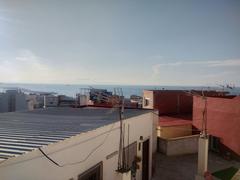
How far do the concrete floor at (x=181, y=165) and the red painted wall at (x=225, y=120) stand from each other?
1.39m

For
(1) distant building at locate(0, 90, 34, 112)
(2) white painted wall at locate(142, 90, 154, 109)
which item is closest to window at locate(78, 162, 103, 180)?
(2) white painted wall at locate(142, 90, 154, 109)

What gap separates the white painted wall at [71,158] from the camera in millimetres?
4828

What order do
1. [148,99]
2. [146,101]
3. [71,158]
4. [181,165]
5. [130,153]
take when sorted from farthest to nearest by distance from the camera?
[146,101] → [148,99] → [181,165] → [130,153] → [71,158]

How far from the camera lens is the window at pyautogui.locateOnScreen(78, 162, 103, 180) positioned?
23.1 ft

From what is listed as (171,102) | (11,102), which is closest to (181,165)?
(171,102)

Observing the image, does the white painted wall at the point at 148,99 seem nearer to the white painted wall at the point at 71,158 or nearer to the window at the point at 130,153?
the window at the point at 130,153

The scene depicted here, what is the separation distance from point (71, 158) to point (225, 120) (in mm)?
15453

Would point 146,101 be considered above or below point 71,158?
above

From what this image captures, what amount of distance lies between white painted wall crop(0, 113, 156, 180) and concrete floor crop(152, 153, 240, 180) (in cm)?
559

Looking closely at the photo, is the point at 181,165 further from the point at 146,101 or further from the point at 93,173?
the point at 146,101

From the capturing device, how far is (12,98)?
114 feet

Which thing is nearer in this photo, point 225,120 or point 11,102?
point 225,120

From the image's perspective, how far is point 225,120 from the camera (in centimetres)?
1925

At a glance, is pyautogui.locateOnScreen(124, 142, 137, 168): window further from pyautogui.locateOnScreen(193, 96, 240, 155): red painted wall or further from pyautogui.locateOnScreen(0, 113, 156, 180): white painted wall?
pyautogui.locateOnScreen(193, 96, 240, 155): red painted wall
